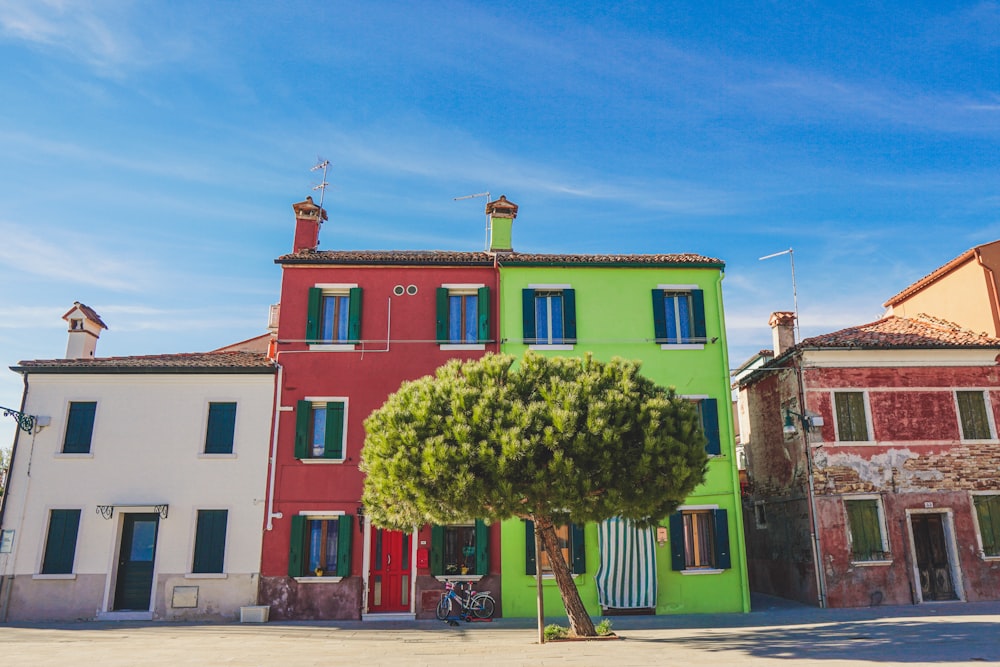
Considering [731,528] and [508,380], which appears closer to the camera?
[508,380]

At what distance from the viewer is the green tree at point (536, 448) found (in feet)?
37.6

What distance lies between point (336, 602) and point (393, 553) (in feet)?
5.52

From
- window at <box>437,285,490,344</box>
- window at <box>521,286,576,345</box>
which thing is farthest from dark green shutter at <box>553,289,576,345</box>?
window at <box>437,285,490,344</box>

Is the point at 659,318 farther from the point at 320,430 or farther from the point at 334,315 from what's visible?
the point at 320,430

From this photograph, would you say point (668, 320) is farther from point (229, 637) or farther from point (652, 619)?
point (229, 637)

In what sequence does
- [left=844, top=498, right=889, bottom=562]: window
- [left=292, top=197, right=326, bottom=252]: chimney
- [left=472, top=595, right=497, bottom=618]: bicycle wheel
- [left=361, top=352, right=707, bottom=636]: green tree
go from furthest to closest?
[left=292, top=197, right=326, bottom=252]: chimney → [left=844, top=498, right=889, bottom=562]: window → [left=472, top=595, right=497, bottom=618]: bicycle wheel → [left=361, top=352, right=707, bottom=636]: green tree

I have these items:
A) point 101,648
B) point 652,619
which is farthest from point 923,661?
point 101,648

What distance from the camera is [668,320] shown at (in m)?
18.8

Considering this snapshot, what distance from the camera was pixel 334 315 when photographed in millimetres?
18500

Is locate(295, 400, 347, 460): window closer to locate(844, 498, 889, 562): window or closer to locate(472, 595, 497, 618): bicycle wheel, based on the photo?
locate(472, 595, 497, 618): bicycle wheel

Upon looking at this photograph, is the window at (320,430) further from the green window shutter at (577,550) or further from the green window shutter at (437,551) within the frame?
the green window shutter at (577,550)

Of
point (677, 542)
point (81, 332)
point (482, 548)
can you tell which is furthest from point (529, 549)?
point (81, 332)

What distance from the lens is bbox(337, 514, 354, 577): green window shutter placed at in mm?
16609

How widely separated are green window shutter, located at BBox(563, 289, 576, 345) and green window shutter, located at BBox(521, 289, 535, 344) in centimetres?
84
